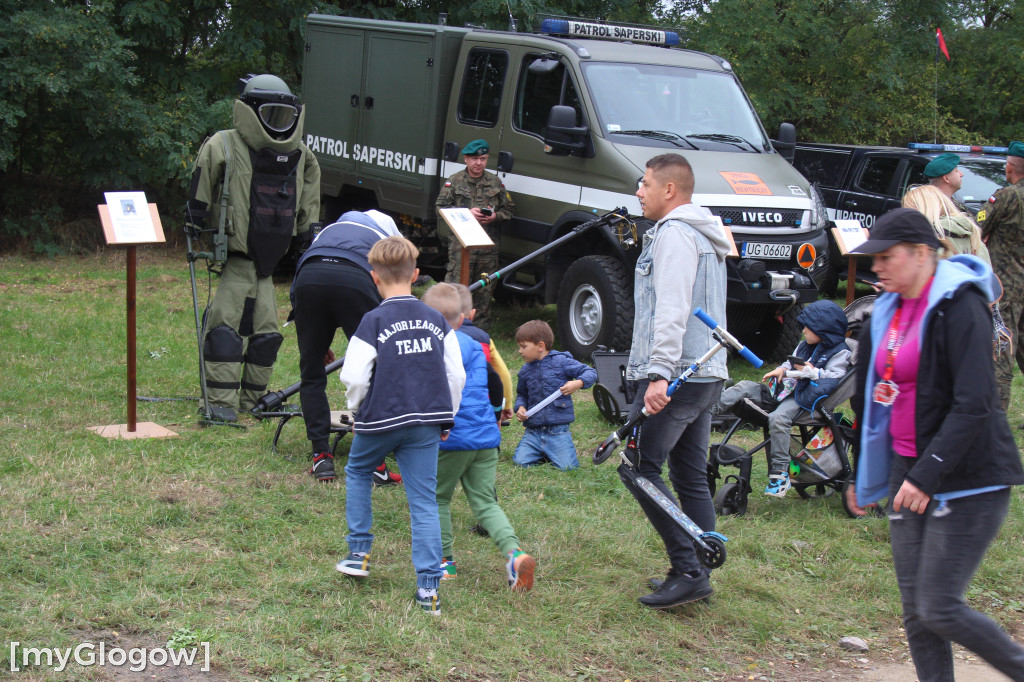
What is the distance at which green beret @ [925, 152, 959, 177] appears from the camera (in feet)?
20.4

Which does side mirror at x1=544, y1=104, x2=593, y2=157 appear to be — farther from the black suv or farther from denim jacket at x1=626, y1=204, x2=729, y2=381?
the black suv

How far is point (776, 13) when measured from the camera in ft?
51.5

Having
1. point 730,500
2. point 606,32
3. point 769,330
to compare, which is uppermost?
point 606,32

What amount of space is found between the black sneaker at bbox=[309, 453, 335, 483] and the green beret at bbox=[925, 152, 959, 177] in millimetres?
3937

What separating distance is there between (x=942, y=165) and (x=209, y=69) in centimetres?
1211

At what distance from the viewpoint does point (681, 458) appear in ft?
14.3

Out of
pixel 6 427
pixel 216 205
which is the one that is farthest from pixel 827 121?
pixel 6 427

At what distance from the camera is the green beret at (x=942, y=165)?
623cm

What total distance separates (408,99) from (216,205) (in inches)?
171

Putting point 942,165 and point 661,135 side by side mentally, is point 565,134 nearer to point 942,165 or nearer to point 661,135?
point 661,135

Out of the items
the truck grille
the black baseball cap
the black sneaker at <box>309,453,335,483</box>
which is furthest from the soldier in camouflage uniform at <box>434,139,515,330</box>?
the black baseball cap

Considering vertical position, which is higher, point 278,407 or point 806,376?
point 806,376

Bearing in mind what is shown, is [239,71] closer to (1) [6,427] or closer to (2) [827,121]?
(2) [827,121]

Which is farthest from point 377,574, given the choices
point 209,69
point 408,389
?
point 209,69
